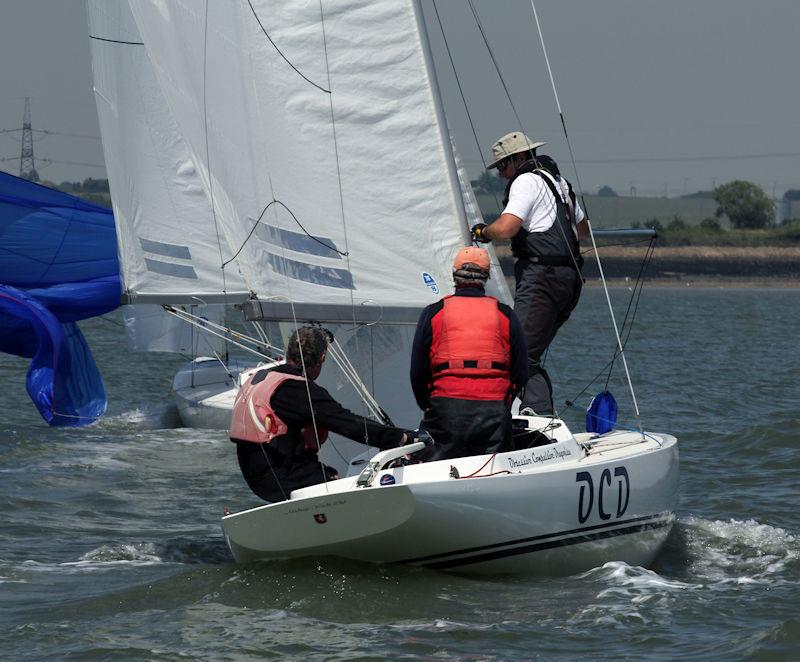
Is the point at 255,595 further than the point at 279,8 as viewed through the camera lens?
No

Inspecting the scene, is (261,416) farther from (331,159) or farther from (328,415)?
(331,159)

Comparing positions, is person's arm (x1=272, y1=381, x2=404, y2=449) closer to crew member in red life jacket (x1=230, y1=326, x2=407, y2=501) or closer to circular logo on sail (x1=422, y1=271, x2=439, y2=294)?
crew member in red life jacket (x1=230, y1=326, x2=407, y2=501)

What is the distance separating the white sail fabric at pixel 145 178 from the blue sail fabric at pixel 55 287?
1.49 m

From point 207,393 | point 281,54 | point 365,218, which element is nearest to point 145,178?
point 207,393

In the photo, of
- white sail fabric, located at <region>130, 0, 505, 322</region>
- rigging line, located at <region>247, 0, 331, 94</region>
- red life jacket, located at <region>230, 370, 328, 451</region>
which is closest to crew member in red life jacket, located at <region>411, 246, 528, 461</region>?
red life jacket, located at <region>230, 370, 328, 451</region>

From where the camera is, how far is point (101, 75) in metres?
13.1

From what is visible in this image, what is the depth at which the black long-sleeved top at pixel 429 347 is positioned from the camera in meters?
6.07

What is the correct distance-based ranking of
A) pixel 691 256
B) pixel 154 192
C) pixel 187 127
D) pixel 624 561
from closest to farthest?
pixel 624 561, pixel 187 127, pixel 154 192, pixel 691 256

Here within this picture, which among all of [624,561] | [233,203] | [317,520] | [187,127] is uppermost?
[187,127]

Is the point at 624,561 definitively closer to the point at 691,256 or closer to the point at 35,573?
the point at 35,573

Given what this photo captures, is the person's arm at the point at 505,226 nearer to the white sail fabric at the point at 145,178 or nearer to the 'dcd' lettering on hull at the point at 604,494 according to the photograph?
the 'dcd' lettering on hull at the point at 604,494

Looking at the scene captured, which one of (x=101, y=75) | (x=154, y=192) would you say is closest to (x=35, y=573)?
(x=154, y=192)

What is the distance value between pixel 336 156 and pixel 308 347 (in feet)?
5.58

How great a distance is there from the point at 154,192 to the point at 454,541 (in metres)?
7.60
